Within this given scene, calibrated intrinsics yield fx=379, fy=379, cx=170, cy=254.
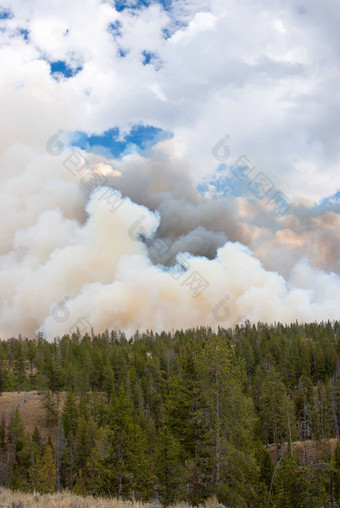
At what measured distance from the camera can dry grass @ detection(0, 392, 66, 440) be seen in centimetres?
8775

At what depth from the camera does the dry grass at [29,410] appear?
8775 centimetres

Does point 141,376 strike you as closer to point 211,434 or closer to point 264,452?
point 264,452

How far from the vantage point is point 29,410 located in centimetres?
9538

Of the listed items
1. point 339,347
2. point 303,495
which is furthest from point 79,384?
point 303,495

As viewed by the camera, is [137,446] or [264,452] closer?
[137,446]

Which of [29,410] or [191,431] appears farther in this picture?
[29,410]

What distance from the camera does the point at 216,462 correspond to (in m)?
23.9

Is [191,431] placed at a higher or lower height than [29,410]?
higher

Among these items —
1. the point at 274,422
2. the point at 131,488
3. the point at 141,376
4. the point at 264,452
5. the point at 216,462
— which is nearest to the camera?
the point at 216,462

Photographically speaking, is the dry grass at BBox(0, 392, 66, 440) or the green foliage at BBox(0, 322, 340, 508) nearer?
the green foliage at BBox(0, 322, 340, 508)

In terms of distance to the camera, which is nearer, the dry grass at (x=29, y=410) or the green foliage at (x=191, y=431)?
the green foliage at (x=191, y=431)

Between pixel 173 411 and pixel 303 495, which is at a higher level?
pixel 173 411

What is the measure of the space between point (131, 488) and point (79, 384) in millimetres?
70638

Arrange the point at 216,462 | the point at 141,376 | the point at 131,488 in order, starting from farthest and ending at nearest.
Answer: the point at 141,376 < the point at 131,488 < the point at 216,462
